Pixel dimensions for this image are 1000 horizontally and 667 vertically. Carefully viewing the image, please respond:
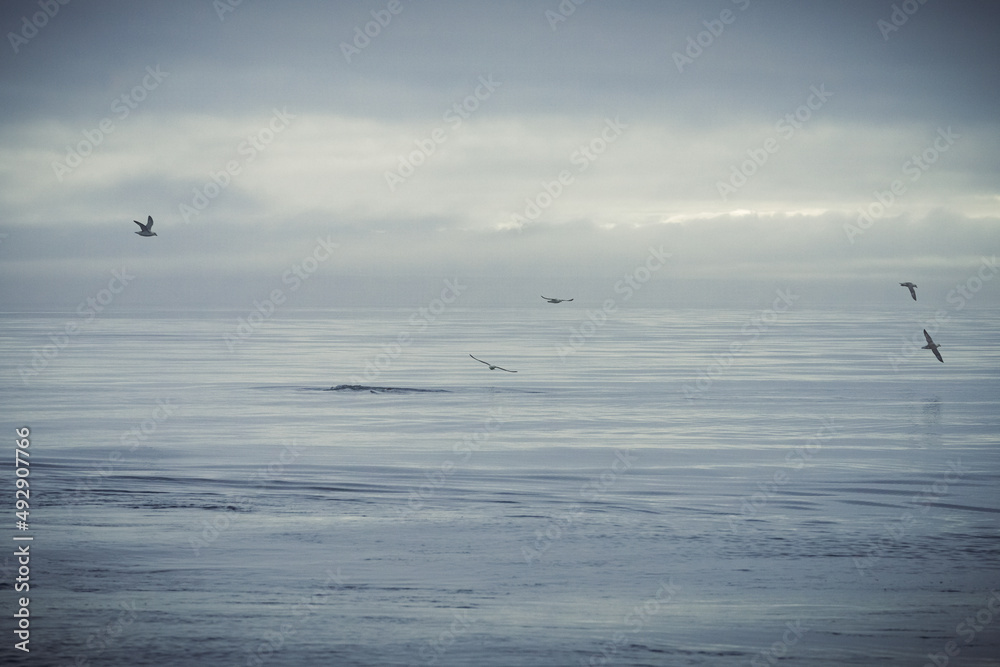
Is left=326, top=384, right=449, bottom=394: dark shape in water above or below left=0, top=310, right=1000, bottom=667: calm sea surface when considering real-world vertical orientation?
above

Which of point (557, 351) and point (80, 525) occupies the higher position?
point (557, 351)

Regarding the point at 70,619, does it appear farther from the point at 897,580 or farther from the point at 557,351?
the point at 557,351

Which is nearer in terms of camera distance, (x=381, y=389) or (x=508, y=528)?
(x=508, y=528)

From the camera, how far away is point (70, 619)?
51.6ft

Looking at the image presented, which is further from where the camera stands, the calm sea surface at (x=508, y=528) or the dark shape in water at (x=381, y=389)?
the dark shape in water at (x=381, y=389)

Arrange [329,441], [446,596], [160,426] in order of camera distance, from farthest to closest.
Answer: [160,426], [329,441], [446,596]

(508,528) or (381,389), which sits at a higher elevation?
(381,389)

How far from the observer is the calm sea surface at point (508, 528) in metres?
15.0

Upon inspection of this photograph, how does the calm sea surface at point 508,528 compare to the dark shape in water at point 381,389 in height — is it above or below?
below

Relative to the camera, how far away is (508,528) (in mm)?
21672

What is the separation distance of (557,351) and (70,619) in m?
75.3

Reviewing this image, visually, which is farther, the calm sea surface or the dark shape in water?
the dark shape in water

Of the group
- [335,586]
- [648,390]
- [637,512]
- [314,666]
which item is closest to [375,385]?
[648,390]

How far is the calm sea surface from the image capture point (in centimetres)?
1502
